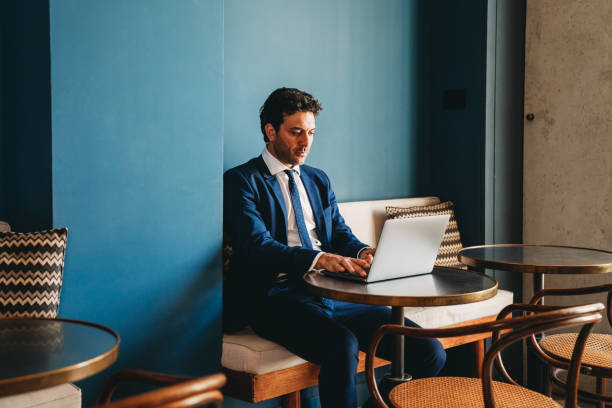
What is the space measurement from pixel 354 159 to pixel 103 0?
192 cm

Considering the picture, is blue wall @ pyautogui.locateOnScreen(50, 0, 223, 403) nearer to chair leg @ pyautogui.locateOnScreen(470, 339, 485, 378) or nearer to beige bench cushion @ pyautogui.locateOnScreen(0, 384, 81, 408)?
beige bench cushion @ pyautogui.locateOnScreen(0, 384, 81, 408)

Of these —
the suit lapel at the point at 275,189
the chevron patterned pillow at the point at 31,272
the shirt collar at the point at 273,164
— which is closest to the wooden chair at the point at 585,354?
the suit lapel at the point at 275,189

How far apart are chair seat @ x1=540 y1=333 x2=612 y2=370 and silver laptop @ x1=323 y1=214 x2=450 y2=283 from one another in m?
0.60

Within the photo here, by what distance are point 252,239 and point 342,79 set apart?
1.52 meters

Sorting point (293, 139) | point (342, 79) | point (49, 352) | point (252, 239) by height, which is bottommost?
point (49, 352)

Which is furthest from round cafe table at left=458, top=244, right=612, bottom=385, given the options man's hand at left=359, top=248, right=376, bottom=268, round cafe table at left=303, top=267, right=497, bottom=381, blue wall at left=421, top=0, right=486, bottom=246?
blue wall at left=421, top=0, right=486, bottom=246

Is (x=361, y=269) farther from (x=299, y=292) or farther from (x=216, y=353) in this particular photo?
(x=216, y=353)

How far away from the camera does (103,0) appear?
84.2 inches

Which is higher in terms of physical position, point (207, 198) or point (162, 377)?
point (207, 198)

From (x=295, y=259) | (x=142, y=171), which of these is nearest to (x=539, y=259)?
(x=295, y=259)

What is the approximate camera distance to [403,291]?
78.9 inches

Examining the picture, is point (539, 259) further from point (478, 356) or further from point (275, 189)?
point (275, 189)

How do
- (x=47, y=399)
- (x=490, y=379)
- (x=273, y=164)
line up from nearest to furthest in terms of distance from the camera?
(x=490, y=379) < (x=47, y=399) < (x=273, y=164)

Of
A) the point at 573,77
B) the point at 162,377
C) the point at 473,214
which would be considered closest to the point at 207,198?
the point at 162,377
